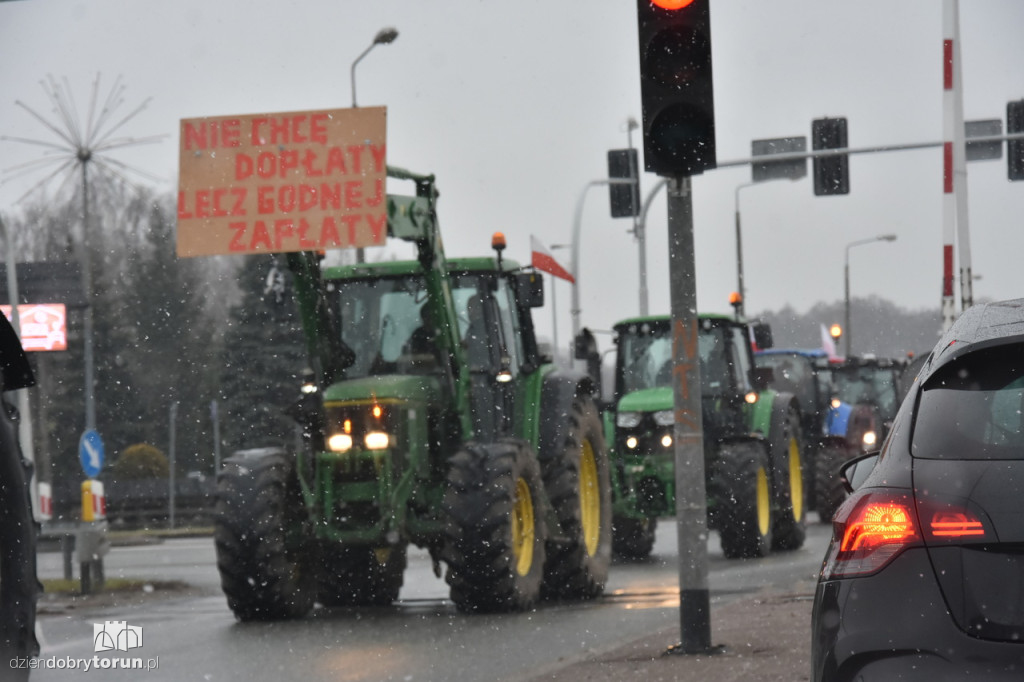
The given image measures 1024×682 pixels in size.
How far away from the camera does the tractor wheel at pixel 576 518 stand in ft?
41.3

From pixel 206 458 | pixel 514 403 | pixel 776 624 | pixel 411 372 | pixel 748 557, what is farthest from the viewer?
pixel 206 458

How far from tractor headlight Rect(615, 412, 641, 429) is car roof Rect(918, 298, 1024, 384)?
39.0 feet

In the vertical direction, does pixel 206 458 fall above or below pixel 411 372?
below

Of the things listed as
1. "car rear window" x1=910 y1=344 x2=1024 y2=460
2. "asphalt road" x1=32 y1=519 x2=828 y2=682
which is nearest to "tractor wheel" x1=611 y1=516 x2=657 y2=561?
"asphalt road" x1=32 y1=519 x2=828 y2=682

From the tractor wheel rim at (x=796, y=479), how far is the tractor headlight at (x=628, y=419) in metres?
2.78

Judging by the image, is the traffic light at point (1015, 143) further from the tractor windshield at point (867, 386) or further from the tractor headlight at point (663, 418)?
the tractor windshield at point (867, 386)

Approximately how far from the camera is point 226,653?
9.69 meters

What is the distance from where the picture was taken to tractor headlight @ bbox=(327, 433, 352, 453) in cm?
1143

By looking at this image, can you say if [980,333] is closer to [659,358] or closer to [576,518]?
[576,518]

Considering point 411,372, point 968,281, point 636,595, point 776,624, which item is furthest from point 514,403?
point 968,281

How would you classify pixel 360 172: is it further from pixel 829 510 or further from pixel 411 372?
pixel 829 510

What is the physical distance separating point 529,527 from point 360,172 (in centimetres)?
321

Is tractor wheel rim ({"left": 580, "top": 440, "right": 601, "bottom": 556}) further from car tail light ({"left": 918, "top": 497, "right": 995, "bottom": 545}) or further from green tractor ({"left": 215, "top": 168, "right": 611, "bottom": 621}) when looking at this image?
car tail light ({"left": 918, "top": 497, "right": 995, "bottom": 545})

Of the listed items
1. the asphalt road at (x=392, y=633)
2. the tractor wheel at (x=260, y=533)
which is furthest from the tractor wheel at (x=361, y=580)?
the tractor wheel at (x=260, y=533)
